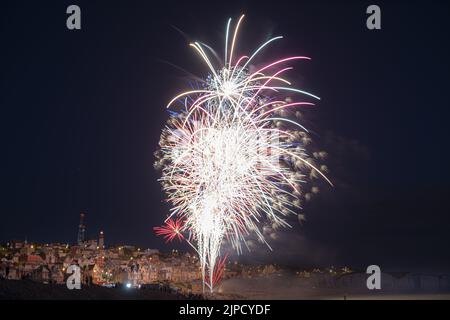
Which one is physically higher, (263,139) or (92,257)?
(263,139)

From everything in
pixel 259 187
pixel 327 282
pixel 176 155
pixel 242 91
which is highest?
pixel 242 91
